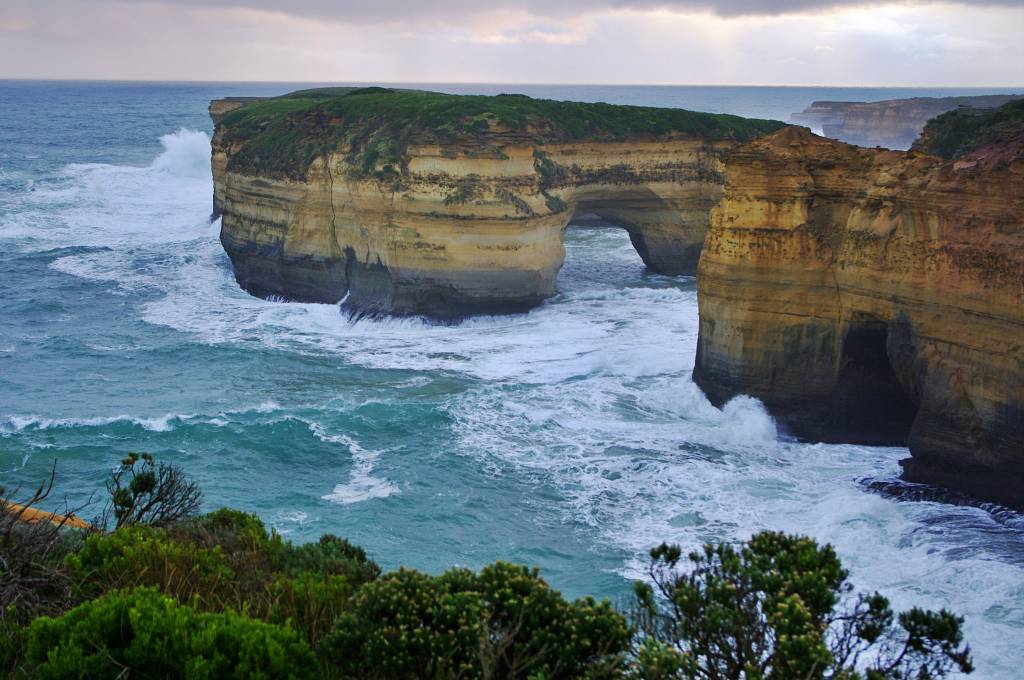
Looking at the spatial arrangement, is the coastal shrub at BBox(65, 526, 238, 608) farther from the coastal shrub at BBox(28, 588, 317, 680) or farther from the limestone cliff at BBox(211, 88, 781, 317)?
the limestone cliff at BBox(211, 88, 781, 317)

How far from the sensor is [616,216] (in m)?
41.7

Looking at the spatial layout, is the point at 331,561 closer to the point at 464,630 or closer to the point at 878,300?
the point at 464,630

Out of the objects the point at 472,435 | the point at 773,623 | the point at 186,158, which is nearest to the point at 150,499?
the point at 472,435

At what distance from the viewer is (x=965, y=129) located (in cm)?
3114

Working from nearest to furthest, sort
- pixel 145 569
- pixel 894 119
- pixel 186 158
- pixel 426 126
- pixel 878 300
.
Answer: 1. pixel 145 569
2. pixel 878 300
3. pixel 426 126
4. pixel 186 158
5. pixel 894 119

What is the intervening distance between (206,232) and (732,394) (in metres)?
38.2

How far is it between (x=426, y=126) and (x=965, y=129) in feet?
59.4

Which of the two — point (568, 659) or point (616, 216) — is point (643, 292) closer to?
point (616, 216)

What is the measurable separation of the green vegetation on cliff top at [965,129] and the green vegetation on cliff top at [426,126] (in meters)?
9.44

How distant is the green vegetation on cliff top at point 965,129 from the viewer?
28.5 meters

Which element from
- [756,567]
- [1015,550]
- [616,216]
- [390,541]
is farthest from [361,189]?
[756,567]

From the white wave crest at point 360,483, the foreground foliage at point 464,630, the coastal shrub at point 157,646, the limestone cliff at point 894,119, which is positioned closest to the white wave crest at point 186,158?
the white wave crest at point 360,483

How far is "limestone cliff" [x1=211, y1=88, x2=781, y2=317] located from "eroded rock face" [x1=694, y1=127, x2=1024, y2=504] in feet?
37.8

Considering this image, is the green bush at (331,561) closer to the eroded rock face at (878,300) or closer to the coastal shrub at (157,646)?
the coastal shrub at (157,646)
